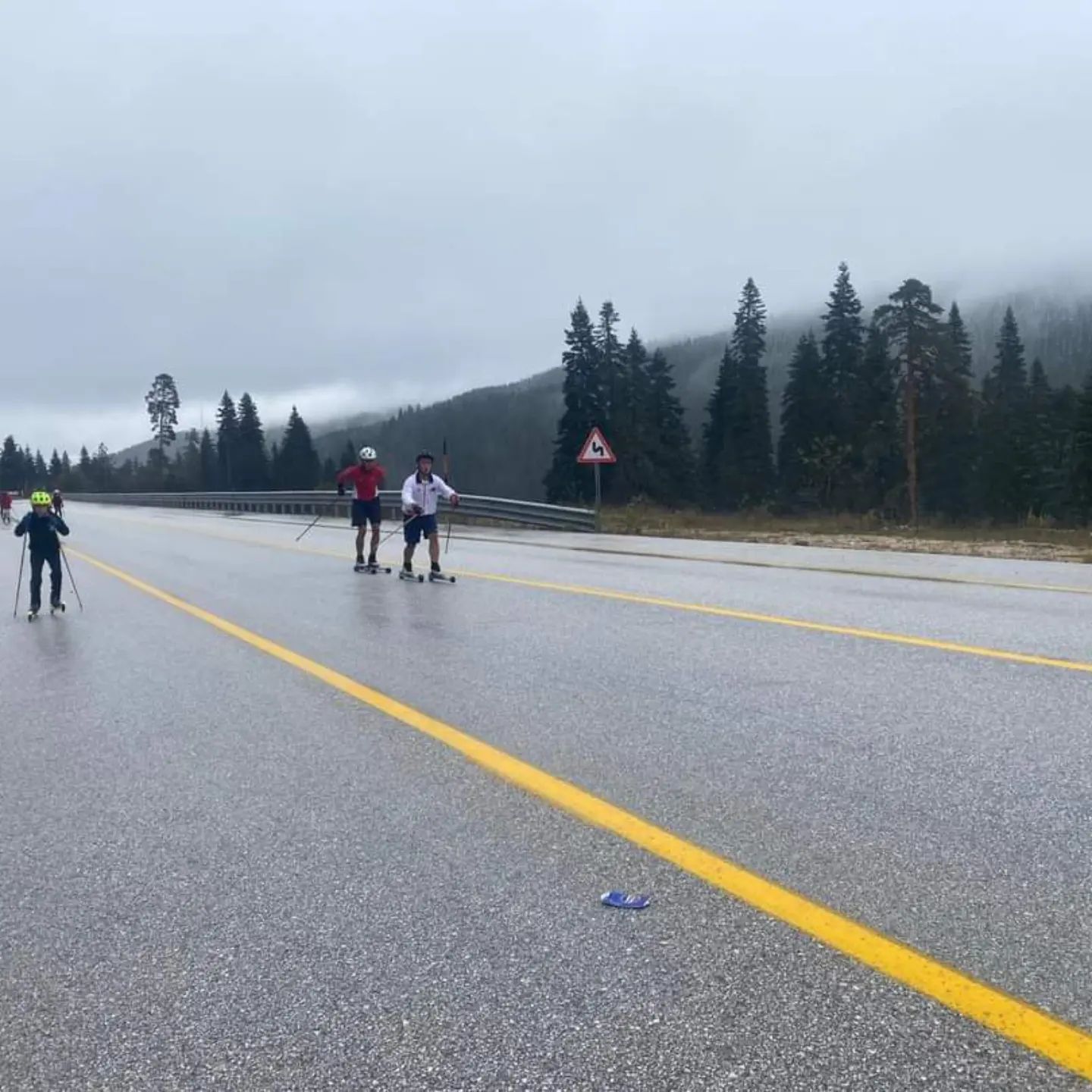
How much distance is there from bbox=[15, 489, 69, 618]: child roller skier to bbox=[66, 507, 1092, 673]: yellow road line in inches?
196

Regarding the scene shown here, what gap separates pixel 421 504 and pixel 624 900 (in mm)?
10713

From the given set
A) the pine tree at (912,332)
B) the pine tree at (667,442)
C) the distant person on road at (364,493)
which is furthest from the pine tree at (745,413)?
the distant person on road at (364,493)

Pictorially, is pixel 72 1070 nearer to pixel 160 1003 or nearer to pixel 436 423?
pixel 160 1003

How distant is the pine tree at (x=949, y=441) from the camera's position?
51.3m

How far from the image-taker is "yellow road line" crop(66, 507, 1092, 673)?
6.86 meters

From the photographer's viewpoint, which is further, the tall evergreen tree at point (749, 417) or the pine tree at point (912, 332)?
the tall evergreen tree at point (749, 417)

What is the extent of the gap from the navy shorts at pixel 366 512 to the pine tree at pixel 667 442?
148 ft

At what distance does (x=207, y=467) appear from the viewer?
4262 inches

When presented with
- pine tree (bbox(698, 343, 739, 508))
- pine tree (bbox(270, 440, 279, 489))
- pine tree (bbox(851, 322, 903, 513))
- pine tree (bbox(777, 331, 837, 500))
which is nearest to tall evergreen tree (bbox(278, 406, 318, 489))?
pine tree (bbox(270, 440, 279, 489))

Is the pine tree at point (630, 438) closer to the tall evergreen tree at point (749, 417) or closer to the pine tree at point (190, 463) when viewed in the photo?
the tall evergreen tree at point (749, 417)

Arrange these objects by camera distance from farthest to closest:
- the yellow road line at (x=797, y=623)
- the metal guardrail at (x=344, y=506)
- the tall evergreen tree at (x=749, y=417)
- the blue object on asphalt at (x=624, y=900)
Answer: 1. the tall evergreen tree at (x=749, y=417)
2. the metal guardrail at (x=344, y=506)
3. the yellow road line at (x=797, y=623)
4. the blue object on asphalt at (x=624, y=900)

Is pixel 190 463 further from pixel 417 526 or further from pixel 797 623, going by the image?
pixel 797 623

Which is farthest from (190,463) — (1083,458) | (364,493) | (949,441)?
(364,493)

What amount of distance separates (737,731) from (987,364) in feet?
461
